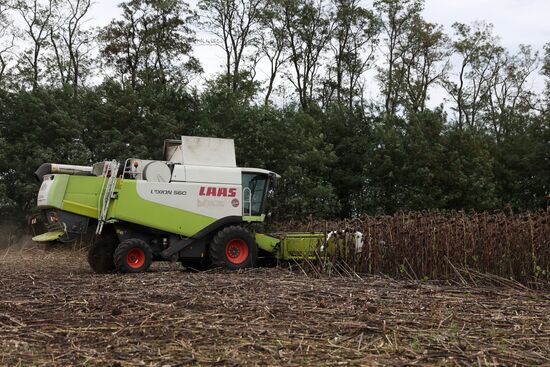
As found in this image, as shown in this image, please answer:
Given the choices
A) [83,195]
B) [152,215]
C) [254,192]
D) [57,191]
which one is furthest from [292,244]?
[57,191]

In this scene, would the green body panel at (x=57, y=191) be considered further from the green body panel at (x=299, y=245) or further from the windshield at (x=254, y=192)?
the green body panel at (x=299, y=245)

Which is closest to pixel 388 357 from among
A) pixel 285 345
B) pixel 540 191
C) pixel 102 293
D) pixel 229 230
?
pixel 285 345

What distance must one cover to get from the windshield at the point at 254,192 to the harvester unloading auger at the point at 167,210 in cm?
2

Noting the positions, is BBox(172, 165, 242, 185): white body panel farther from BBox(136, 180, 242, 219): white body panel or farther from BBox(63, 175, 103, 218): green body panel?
BBox(63, 175, 103, 218): green body panel

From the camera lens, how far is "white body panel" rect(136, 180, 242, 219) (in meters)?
12.7

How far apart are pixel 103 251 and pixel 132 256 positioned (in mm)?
1028

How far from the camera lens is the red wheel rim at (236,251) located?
1316 centimetres

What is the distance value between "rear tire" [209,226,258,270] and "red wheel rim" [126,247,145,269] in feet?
4.53

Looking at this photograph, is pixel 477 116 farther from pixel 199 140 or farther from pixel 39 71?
pixel 199 140

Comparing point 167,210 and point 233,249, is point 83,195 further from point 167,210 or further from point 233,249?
point 233,249

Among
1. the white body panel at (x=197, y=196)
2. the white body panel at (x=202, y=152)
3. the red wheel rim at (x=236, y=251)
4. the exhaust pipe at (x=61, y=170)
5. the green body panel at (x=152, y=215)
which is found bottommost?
the red wheel rim at (x=236, y=251)

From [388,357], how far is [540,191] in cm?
3135

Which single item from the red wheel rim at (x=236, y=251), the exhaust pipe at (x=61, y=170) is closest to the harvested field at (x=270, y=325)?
the red wheel rim at (x=236, y=251)

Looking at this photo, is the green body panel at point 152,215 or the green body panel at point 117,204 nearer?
the green body panel at point 117,204
